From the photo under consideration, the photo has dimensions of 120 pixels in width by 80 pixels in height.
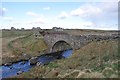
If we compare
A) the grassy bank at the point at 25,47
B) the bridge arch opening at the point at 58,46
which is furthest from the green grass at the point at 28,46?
the bridge arch opening at the point at 58,46

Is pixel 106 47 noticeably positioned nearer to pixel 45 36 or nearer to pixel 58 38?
pixel 58 38

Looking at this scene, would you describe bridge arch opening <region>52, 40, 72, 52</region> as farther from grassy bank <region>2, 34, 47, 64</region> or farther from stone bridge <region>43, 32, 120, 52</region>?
grassy bank <region>2, 34, 47, 64</region>

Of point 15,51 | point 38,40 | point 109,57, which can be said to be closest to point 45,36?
point 38,40

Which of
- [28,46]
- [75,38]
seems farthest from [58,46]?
[75,38]

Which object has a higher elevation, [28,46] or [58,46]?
[58,46]

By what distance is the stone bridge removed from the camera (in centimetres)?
9244

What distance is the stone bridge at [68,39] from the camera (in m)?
92.4

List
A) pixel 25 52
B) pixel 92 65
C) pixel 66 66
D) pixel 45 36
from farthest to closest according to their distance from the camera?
1. pixel 45 36
2. pixel 25 52
3. pixel 66 66
4. pixel 92 65

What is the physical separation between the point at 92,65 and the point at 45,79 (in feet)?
31.4

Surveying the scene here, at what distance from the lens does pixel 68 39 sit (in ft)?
363

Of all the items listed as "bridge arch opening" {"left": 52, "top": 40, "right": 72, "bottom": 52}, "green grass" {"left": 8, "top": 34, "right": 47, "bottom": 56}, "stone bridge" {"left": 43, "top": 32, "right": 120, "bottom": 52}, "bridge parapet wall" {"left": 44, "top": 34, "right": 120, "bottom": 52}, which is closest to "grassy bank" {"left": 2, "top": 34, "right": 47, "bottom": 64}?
"green grass" {"left": 8, "top": 34, "right": 47, "bottom": 56}

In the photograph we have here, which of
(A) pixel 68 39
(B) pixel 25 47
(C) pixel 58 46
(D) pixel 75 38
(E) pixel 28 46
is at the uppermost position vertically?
(D) pixel 75 38

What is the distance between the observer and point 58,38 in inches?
4712

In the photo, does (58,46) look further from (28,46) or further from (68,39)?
(28,46)
